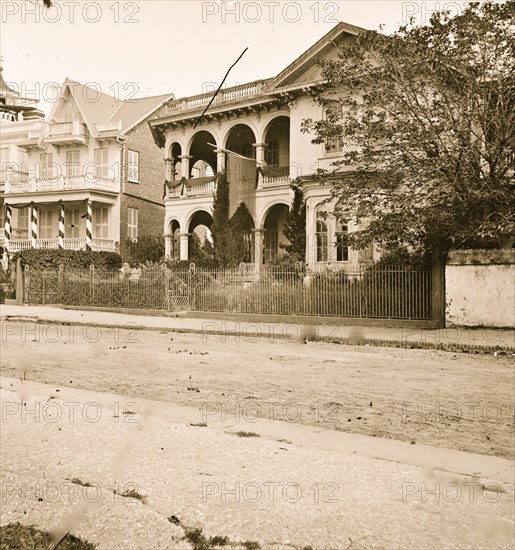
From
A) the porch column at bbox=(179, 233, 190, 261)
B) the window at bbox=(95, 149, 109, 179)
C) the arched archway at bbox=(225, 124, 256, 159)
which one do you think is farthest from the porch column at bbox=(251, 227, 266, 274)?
the window at bbox=(95, 149, 109, 179)

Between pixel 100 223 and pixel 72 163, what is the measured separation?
4287 millimetres

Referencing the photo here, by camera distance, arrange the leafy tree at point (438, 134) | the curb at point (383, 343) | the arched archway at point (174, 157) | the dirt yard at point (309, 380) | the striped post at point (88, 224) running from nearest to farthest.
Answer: the dirt yard at point (309, 380) < the curb at point (383, 343) < the leafy tree at point (438, 134) < the arched archway at point (174, 157) < the striped post at point (88, 224)

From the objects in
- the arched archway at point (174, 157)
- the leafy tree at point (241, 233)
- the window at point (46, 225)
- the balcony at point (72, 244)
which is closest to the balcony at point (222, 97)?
the arched archway at point (174, 157)

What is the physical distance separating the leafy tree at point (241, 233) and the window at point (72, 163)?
1325 cm

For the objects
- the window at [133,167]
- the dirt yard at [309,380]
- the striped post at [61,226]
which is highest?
the window at [133,167]

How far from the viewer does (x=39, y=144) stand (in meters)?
38.0

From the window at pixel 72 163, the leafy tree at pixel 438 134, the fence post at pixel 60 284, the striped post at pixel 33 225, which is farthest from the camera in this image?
the window at pixel 72 163

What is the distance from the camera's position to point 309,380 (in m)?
8.80

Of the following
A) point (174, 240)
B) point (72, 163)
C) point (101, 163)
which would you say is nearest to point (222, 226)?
point (174, 240)

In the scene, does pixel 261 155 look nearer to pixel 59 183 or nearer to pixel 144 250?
pixel 144 250

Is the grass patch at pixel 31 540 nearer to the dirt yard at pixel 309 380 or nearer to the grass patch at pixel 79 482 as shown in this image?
the grass patch at pixel 79 482

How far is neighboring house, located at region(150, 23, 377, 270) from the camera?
24469 millimetres

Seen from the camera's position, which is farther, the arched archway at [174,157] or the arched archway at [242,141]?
the arched archway at [174,157]

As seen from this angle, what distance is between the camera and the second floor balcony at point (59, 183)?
3512 cm
